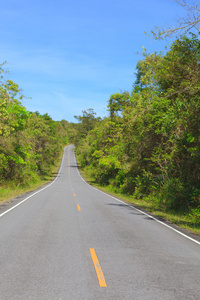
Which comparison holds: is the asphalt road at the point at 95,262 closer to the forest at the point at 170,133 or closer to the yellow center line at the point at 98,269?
the yellow center line at the point at 98,269

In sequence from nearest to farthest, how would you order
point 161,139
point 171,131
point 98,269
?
point 98,269, point 171,131, point 161,139

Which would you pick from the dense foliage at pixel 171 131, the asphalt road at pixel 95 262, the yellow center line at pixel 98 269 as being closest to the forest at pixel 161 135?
the dense foliage at pixel 171 131

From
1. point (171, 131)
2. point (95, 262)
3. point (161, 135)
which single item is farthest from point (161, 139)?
point (95, 262)

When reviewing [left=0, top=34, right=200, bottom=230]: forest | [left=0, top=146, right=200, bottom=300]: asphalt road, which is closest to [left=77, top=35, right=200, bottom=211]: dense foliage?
[left=0, top=34, right=200, bottom=230]: forest

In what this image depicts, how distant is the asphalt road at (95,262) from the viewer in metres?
4.29

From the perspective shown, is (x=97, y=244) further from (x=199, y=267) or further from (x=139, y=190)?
(x=139, y=190)

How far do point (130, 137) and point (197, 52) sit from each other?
40.0 feet

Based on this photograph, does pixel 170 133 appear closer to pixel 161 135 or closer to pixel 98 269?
pixel 161 135

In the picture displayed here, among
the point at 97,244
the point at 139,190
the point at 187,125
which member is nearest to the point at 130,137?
the point at 139,190

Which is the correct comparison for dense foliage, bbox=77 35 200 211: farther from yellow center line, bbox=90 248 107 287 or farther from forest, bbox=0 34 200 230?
yellow center line, bbox=90 248 107 287

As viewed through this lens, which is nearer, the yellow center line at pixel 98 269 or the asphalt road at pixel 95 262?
the asphalt road at pixel 95 262

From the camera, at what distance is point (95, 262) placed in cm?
563

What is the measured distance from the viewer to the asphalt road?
14.1 ft

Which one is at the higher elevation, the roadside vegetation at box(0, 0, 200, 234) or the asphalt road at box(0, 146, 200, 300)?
the roadside vegetation at box(0, 0, 200, 234)
